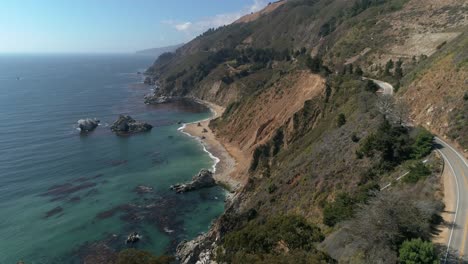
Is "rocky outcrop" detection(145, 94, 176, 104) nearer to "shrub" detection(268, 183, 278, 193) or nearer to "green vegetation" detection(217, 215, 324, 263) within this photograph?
"shrub" detection(268, 183, 278, 193)

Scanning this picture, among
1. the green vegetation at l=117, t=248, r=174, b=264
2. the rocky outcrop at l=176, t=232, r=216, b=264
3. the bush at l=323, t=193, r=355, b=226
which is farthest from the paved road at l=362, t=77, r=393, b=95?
the green vegetation at l=117, t=248, r=174, b=264

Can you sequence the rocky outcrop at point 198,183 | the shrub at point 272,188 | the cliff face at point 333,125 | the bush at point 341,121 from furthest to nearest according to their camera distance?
1. the rocky outcrop at point 198,183
2. the bush at point 341,121
3. the shrub at point 272,188
4. the cliff face at point 333,125

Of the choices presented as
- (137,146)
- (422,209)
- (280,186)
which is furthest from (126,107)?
(422,209)

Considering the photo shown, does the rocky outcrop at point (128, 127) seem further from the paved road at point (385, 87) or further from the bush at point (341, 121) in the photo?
the bush at point (341, 121)

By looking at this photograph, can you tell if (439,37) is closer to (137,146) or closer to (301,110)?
(301,110)

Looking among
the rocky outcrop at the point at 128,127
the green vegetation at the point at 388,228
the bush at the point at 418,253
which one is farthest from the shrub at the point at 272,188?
the rocky outcrop at the point at 128,127

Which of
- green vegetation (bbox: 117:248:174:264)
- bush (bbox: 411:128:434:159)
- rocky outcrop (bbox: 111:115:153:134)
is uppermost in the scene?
bush (bbox: 411:128:434:159)
